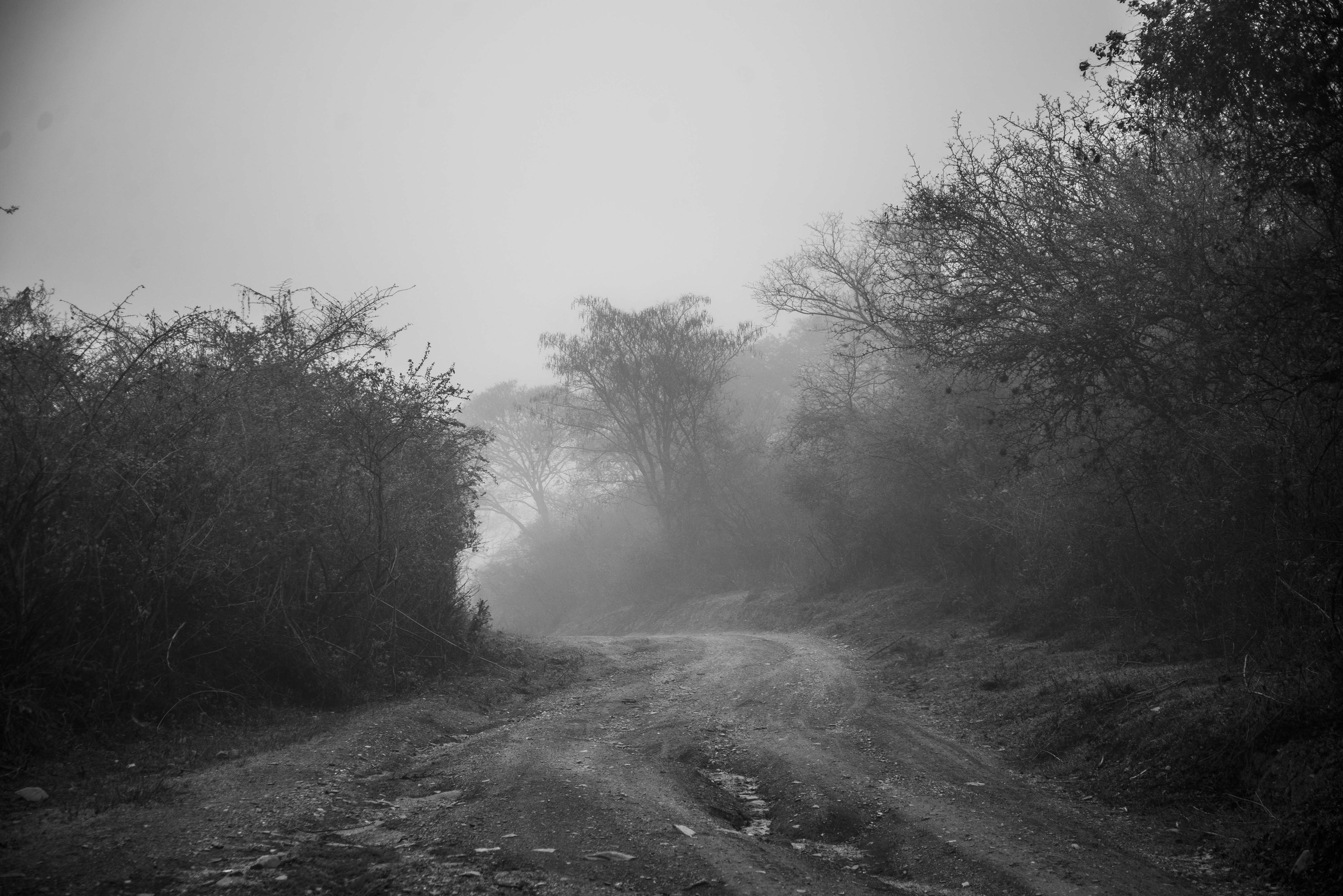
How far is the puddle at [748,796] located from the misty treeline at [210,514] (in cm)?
469

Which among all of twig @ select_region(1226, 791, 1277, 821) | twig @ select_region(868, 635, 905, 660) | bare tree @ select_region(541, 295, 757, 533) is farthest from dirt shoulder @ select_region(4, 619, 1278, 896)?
bare tree @ select_region(541, 295, 757, 533)

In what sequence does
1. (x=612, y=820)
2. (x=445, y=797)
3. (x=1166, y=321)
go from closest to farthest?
(x=612, y=820), (x=445, y=797), (x=1166, y=321)

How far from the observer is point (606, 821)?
4957 mm

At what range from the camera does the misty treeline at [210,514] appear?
6.11m

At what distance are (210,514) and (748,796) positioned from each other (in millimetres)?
5821

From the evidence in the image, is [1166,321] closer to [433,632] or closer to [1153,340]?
[1153,340]

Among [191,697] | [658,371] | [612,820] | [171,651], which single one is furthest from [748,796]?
[658,371]

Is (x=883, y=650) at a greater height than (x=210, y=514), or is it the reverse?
(x=210, y=514)

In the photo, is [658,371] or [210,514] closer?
[210,514]

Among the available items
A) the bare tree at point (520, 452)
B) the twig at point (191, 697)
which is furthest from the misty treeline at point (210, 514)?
the bare tree at point (520, 452)

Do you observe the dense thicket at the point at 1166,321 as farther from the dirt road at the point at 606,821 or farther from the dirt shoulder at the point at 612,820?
the dirt road at the point at 606,821

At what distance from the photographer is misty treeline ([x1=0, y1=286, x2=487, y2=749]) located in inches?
241

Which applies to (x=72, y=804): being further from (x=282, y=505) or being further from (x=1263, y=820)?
(x=1263, y=820)

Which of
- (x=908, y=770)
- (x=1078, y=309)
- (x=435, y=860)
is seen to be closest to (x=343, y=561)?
(x=435, y=860)
